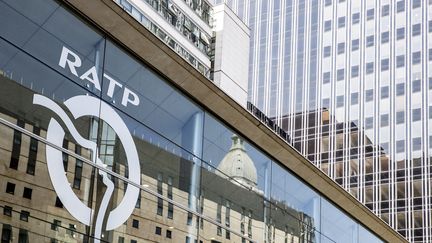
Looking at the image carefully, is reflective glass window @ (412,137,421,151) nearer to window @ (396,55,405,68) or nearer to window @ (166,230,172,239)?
window @ (396,55,405,68)

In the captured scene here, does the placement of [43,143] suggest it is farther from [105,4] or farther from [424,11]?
[424,11]

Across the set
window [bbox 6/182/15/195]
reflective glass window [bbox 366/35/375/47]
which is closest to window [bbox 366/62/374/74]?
reflective glass window [bbox 366/35/375/47]

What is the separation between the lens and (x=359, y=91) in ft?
332

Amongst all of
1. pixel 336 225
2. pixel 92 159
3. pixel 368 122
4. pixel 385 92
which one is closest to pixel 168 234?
pixel 92 159

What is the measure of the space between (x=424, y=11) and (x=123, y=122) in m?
88.0

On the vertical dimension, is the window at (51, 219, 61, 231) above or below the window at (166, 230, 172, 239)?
below

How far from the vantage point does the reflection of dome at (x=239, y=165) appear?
20.5 metres

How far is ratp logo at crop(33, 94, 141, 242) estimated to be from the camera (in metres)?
14.6

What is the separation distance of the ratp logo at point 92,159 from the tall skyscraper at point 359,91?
258ft

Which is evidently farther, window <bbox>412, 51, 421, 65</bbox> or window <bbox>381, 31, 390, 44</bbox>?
window <bbox>381, 31, 390, 44</bbox>

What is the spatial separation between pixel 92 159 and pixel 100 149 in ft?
Answer: 1.15

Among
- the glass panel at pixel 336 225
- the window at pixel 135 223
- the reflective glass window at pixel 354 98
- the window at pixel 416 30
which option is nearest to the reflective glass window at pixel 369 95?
the reflective glass window at pixel 354 98

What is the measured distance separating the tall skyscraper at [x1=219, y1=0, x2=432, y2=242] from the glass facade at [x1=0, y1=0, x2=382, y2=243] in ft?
247

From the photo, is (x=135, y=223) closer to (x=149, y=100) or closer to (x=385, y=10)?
(x=149, y=100)
